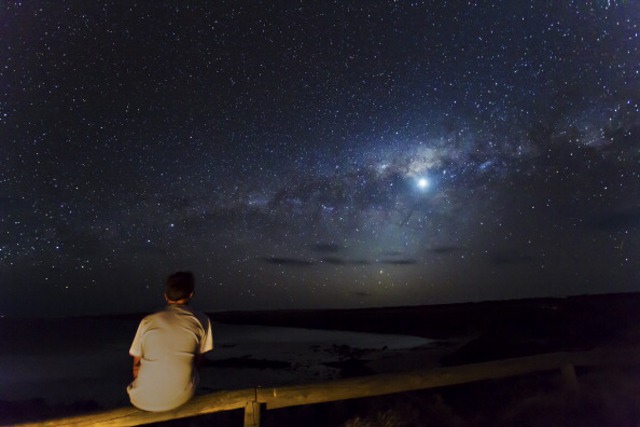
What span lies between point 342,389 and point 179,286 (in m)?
2.27

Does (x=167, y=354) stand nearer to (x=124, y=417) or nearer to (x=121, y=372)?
(x=124, y=417)

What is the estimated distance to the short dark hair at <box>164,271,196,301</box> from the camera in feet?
11.7

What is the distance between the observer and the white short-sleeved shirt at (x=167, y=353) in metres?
3.35

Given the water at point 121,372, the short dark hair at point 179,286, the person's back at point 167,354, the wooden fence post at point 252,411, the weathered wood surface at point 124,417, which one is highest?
the short dark hair at point 179,286

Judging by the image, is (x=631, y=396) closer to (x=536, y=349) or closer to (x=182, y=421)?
(x=182, y=421)

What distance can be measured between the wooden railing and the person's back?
0.93 ft

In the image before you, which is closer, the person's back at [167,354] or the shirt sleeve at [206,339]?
the person's back at [167,354]

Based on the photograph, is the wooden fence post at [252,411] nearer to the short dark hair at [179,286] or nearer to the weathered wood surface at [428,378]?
the weathered wood surface at [428,378]

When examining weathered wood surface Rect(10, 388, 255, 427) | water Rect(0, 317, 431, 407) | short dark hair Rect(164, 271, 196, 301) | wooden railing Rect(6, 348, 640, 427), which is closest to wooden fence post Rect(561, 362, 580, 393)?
wooden railing Rect(6, 348, 640, 427)

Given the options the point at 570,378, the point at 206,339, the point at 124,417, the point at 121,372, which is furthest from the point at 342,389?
the point at 121,372

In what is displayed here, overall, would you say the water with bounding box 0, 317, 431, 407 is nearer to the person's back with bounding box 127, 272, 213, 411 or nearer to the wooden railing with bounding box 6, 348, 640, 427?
the wooden railing with bounding box 6, 348, 640, 427

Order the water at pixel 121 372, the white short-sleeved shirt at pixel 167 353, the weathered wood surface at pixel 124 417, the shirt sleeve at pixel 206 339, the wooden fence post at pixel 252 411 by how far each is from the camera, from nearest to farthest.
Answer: the white short-sleeved shirt at pixel 167 353, the shirt sleeve at pixel 206 339, the weathered wood surface at pixel 124 417, the wooden fence post at pixel 252 411, the water at pixel 121 372

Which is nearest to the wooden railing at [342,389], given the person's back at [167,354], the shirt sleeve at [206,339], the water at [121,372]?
the person's back at [167,354]

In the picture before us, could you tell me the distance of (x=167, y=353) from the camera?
3.35m
